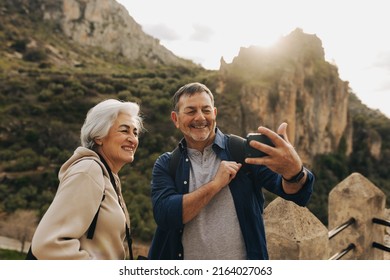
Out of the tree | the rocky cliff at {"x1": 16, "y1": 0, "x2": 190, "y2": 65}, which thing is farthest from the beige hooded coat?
the rocky cliff at {"x1": 16, "y1": 0, "x2": 190, "y2": 65}

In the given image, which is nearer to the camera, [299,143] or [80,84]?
[80,84]

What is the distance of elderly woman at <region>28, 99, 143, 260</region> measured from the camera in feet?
4.66

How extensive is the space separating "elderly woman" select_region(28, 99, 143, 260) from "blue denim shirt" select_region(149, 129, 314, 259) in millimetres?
203

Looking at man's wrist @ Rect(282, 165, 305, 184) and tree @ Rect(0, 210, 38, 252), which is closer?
man's wrist @ Rect(282, 165, 305, 184)

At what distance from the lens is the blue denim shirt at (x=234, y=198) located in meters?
1.72

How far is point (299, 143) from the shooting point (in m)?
37.1

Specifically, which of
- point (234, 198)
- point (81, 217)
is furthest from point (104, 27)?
point (81, 217)

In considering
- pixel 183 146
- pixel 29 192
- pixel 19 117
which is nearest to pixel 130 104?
pixel 183 146

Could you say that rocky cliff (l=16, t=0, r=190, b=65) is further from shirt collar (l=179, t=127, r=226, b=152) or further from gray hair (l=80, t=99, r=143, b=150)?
shirt collar (l=179, t=127, r=226, b=152)

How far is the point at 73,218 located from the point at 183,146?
0.73 metres

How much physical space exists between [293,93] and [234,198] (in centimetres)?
3502

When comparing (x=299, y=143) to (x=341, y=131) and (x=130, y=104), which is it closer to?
(x=341, y=131)
